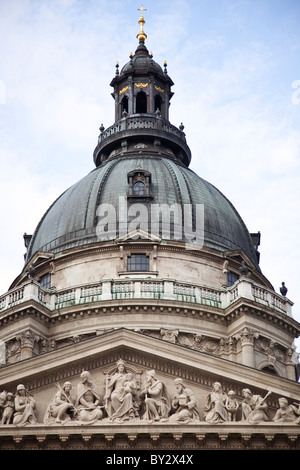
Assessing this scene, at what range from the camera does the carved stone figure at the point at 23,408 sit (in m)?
33.6

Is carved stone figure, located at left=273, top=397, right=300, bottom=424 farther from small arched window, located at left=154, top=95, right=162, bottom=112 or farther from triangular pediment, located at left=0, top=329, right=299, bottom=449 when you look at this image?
small arched window, located at left=154, top=95, right=162, bottom=112

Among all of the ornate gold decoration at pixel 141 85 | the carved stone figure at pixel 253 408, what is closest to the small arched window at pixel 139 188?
the ornate gold decoration at pixel 141 85

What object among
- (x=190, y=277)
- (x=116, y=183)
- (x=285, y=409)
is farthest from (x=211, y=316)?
(x=285, y=409)

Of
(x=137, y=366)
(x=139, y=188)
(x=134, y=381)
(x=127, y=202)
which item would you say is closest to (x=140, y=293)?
(x=127, y=202)

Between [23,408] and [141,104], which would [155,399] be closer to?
[23,408]

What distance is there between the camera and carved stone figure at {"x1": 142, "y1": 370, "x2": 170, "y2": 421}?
33438 mm

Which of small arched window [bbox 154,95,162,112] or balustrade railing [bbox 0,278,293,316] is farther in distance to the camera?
small arched window [bbox 154,95,162,112]

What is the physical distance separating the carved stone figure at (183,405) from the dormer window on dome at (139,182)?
2602 cm

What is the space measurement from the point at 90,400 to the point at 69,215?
88.1 feet

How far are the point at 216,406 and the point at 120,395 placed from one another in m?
2.97

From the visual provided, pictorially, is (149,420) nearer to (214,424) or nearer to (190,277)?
(214,424)

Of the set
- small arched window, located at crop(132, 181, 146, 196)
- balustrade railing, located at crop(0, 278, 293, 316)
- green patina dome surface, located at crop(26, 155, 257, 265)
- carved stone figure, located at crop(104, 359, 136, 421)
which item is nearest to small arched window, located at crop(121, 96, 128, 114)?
green patina dome surface, located at crop(26, 155, 257, 265)

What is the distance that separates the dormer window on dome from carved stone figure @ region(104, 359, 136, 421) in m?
25.5

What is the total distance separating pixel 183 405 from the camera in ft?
110
